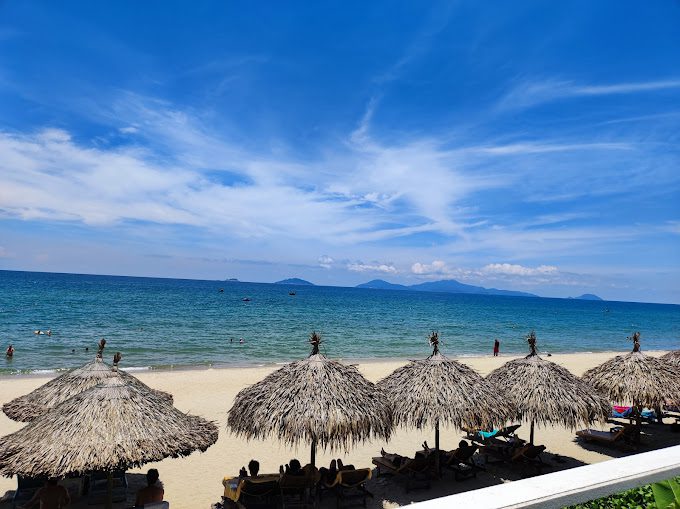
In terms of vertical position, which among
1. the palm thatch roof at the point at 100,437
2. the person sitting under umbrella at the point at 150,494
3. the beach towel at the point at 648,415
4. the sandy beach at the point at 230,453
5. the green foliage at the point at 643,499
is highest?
A: the green foliage at the point at 643,499

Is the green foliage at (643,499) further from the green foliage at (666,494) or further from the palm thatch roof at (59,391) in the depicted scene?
the palm thatch roof at (59,391)

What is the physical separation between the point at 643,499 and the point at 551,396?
18.4 ft

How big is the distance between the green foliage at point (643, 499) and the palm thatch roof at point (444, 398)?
420 centimetres

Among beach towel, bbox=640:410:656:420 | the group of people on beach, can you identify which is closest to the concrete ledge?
the group of people on beach

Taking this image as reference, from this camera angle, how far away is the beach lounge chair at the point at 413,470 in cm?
890

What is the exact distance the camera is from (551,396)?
9.33m

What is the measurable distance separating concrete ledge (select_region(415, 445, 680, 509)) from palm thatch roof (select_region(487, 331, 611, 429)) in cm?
445

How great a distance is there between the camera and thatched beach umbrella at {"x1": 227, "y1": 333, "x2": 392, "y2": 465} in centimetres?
733

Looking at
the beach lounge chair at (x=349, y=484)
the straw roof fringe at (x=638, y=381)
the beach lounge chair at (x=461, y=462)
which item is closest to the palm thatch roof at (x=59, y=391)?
the beach lounge chair at (x=349, y=484)

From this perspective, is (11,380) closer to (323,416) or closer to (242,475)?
(242,475)

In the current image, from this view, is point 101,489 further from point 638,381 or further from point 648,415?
point 648,415

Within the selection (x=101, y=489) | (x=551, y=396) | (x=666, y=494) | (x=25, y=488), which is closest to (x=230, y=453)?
(x=101, y=489)

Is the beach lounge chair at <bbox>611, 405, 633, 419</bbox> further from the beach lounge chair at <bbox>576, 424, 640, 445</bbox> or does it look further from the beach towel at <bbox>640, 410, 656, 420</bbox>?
the beach lounge chair at <bbox>576, 424, 640, 445</bbox>

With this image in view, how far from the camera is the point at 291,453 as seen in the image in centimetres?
1131
